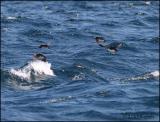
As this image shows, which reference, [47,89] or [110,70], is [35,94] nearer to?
[47,89]

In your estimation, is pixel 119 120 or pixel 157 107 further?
pixel 157 107

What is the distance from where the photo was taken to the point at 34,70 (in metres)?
23.3

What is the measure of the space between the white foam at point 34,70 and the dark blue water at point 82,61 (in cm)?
36

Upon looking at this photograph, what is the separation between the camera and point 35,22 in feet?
122

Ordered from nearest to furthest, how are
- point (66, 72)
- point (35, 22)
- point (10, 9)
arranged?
point (66, 72), point (35, 22), point (10, 9)

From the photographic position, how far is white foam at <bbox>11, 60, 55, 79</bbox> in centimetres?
2289

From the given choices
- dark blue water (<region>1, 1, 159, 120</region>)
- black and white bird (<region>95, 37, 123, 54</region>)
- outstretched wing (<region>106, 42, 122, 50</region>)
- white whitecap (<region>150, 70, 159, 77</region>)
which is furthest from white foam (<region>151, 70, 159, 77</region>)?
outstretched wing (<region>106, 42, 122, 50</region>)

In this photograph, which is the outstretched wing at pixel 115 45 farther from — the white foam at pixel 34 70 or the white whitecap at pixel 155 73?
the white whitecap at pixel 155 73

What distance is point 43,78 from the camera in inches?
885

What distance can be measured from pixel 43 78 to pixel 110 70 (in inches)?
126

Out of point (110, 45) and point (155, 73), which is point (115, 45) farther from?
point (155, 73)

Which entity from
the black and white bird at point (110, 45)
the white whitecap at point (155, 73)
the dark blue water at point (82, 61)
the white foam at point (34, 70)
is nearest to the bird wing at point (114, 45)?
the black and white bird at point (110, 45)

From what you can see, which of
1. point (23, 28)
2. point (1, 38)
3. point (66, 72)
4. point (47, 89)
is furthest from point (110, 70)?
point (23, 28)

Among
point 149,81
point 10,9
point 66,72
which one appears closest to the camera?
point 149,81
